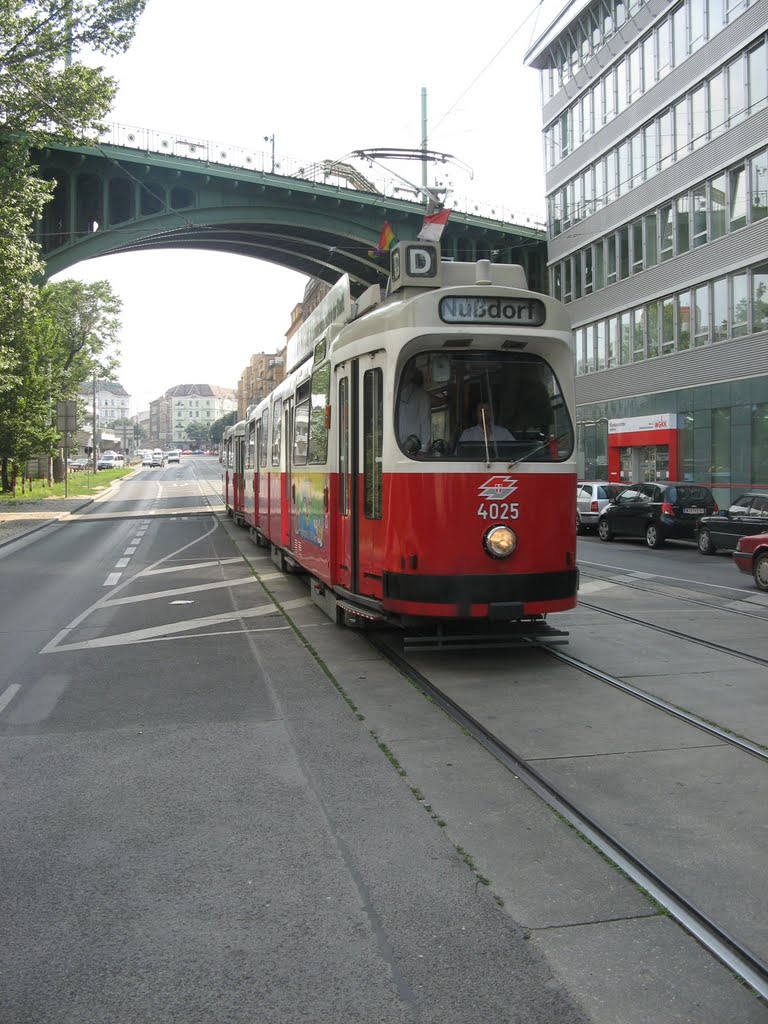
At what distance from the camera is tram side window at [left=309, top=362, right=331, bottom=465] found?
10.4m

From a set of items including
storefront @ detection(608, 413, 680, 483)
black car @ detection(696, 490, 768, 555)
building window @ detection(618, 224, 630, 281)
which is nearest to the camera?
black car @ detection(696, 490, 768, 555)

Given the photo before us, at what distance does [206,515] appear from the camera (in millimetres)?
34250

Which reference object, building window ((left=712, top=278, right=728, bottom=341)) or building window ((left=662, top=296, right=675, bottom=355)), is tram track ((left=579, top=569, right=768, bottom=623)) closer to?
building window ((left=712, top=278, right=728, bottom=341))

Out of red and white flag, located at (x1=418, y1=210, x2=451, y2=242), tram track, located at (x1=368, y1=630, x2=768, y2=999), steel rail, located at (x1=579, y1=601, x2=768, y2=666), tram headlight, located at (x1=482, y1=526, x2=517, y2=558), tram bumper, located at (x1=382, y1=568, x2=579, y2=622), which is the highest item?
red and white flag, located at (x1=418, y1=210, x2=451, y2=242)

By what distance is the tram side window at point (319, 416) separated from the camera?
10.4 m

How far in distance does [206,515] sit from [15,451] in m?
10.2

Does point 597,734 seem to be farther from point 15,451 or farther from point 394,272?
point 15,451

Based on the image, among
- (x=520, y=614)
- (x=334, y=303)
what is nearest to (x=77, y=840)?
(x=520, y=614)

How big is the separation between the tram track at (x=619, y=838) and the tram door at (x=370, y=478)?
90 centimetres

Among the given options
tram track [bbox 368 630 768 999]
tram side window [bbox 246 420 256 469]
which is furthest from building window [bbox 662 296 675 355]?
tram track [bbox 368 630 768 999]

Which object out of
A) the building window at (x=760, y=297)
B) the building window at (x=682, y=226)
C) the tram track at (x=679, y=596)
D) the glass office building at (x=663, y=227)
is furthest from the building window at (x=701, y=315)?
the tram track at (x=679, y=596)

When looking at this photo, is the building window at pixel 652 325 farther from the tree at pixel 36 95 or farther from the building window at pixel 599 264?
the tree at pixel 36 95

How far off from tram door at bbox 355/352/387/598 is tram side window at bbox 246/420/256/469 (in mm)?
12211

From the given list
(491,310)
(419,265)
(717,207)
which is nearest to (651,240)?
(717,207)
